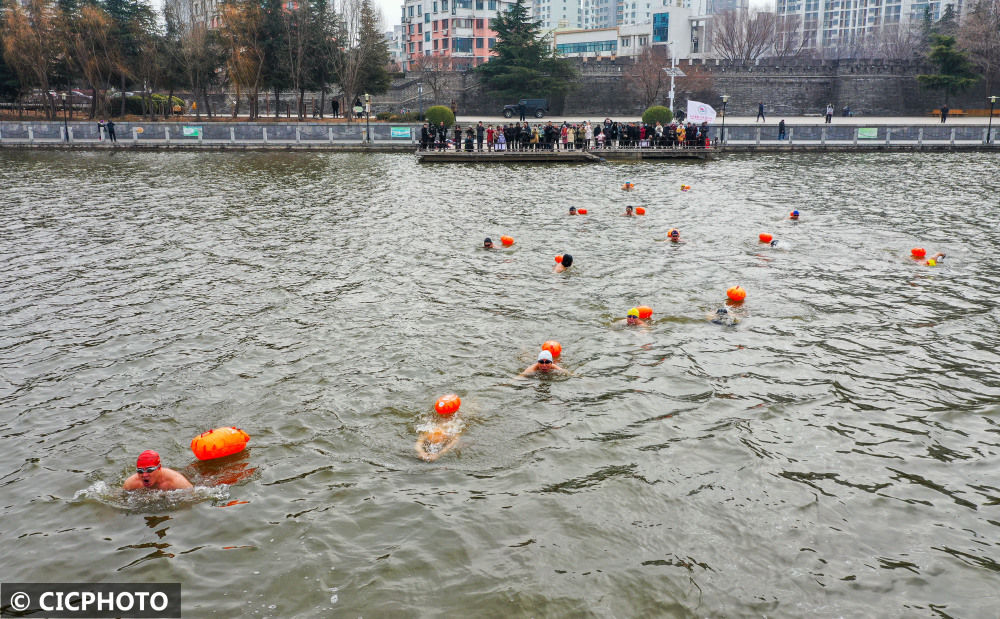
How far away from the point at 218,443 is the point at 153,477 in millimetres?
888

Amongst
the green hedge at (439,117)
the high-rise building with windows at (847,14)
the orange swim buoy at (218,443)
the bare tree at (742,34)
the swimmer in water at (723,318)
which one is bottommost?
the orange swim buoy at (218,443)

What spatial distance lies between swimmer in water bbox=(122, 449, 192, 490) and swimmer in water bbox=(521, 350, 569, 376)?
517cm

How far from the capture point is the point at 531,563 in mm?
7199

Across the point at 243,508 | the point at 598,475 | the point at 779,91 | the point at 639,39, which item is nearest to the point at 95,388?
the point at 243,508

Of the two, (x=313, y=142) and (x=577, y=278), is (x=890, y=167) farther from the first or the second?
(x=313, y=142)

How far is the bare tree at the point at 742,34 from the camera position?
94938 mm

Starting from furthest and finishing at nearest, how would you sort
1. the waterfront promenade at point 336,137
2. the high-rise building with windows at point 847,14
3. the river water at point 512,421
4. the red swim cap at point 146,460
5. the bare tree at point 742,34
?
the high-rise building with windows at point 847,14 → the bare tree at point 742,34 → the waterfront promenade at point 336,137 → the red swim cap at point 146,460 → the river water at point 512,421

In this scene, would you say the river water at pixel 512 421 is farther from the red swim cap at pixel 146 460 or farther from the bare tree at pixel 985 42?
the bare tree at pixel 985 42

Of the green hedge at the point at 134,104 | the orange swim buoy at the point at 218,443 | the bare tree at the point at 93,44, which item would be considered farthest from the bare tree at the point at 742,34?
the orange swim buoy at the point at 218,443

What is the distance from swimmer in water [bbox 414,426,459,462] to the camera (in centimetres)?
911

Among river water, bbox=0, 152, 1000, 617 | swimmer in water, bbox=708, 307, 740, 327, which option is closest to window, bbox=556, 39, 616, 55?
river water, bbox=0, 152, 1000, 617

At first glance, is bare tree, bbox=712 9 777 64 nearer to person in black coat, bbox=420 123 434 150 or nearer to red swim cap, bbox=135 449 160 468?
person in black coat, bbox=420 123 434 150

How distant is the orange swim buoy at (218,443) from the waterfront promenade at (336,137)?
38.2m

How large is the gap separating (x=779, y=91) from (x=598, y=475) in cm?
7260
